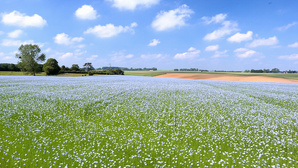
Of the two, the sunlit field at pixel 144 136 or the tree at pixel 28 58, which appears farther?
the tree at pixel 28 58

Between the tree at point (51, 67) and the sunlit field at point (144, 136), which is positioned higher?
the tree at point (51, 67)

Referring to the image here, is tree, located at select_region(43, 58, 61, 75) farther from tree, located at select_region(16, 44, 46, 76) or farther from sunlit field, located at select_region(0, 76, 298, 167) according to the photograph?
sunlit field, located at select_region(0, 76, 298, 167)

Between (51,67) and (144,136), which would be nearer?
(144,136)

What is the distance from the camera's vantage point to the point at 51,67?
92500mm

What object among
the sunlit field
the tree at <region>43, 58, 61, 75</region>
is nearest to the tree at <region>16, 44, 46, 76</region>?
the tree at <region>43, 58, 61, 75</region>

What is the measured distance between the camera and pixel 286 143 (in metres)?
10.2

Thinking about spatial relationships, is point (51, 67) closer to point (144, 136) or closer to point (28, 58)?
point (28, 58)

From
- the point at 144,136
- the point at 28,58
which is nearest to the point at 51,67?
the point at 28,58

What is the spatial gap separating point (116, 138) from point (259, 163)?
8202mm

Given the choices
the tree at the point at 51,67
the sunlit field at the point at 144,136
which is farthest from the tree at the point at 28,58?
the sunlit field at the point at 144,136

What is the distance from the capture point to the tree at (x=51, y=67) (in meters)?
92.3

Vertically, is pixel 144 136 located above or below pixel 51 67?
below

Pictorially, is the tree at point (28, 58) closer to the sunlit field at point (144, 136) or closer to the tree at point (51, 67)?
the tree at point (51, 67)

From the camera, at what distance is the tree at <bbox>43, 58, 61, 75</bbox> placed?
3634 inches
